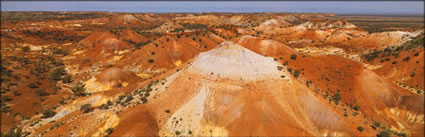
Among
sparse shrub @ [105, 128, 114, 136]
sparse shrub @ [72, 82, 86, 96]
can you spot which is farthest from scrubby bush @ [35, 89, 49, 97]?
sparse shrub @ [105, 128, 114, 136]

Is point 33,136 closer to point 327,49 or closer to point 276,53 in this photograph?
point 276,53

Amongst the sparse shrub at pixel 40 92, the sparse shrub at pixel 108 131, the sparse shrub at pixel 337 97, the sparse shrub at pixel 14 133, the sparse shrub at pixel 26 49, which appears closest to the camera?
the sparse shrub at pixel 108 131

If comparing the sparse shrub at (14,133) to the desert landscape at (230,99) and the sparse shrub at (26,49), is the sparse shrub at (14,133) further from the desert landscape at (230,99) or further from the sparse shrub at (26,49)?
the sparse shrub at (26,49)

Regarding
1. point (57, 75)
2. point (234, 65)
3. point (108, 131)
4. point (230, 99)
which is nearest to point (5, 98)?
point (57, 75)

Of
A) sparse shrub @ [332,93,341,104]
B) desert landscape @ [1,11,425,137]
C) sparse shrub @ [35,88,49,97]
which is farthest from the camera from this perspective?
sparse shrub @ [35,88,49,97]

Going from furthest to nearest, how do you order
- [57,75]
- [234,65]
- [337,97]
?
1. [57,75]
2. [337,97]
3. [234,65]

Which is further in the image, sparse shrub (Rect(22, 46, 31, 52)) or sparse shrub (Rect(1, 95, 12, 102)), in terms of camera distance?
sparse shrub (Rect(22, 46, 31, 52))

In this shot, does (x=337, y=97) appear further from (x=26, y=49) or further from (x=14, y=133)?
(x=26, y=49)

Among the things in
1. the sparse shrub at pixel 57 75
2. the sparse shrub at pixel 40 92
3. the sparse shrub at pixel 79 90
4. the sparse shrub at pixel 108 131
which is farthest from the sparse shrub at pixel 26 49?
the sparse shrub at pixel 108 131

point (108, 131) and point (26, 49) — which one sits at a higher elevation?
point (26, 49)

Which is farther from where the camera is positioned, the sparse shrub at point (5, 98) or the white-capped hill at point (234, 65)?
the sparse shrub at point (5, 98)

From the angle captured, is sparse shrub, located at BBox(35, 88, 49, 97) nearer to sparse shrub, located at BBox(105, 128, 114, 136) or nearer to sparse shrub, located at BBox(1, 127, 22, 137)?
sparse shrub, located at BBox(1, 127, 22, 137)

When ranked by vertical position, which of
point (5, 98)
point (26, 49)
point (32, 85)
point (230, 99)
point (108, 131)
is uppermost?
point (26, 49)

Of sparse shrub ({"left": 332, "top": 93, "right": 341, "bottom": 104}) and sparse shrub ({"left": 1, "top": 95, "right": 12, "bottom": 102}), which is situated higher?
sparse shrub ({"left": 332, "top": 93, "right": 341, "bottom": 104})
